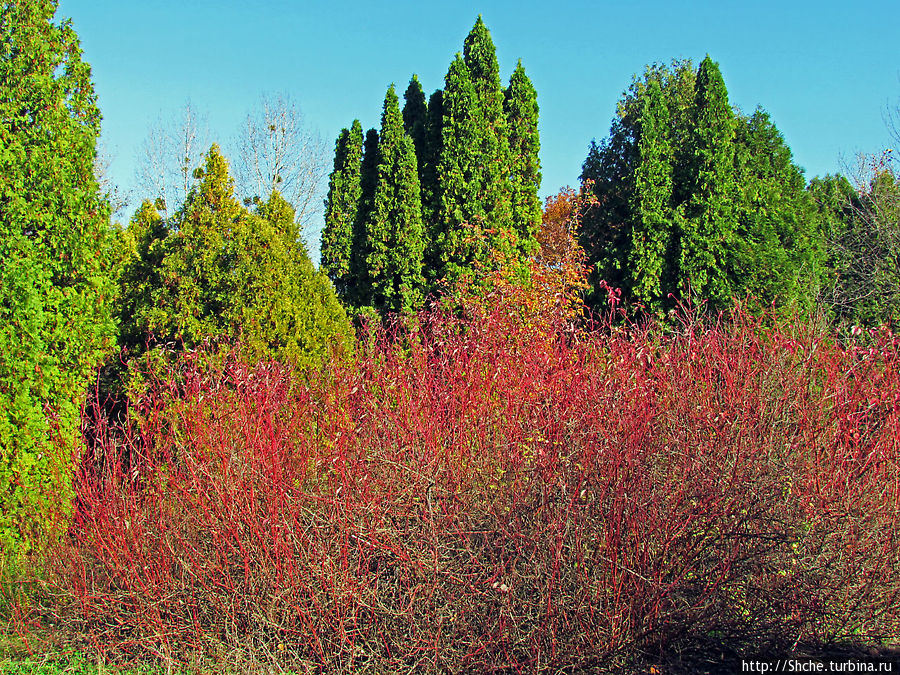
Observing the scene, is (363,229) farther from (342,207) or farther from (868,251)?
(868,251)

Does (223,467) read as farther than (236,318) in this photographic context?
No

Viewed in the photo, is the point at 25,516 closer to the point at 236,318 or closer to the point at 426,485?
the point at 236,318

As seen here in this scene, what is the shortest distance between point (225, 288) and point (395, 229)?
5971mm

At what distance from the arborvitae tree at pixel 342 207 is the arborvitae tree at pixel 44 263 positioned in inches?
299

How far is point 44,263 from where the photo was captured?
4812 millimetres

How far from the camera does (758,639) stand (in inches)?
125

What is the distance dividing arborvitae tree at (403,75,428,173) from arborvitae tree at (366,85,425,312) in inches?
52.2

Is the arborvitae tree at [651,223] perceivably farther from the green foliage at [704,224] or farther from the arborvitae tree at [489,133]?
the arborvitae tree at [489,133]

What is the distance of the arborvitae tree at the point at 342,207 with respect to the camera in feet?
42.8

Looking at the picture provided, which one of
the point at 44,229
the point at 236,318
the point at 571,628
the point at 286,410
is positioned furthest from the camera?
the point at 236,318

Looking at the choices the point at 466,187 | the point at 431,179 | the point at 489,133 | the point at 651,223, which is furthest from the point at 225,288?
the point at 651,223

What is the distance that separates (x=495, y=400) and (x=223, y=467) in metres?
1.62

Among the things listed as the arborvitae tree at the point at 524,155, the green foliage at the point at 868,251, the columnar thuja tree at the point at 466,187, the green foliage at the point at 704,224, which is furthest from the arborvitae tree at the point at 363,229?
the green foliage at the point at 868,251

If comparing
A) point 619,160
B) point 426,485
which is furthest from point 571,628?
point 619,160
